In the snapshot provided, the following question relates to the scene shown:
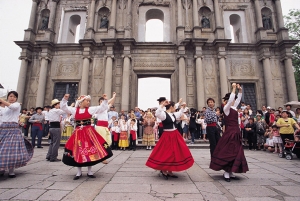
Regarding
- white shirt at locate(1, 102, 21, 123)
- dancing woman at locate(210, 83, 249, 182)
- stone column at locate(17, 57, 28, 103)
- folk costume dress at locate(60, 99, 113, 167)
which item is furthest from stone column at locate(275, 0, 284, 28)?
stone column at locate(17, 57, 28, 103)

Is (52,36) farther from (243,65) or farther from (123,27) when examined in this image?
(243,65)

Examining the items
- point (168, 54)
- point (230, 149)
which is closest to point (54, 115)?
point (230, 149)

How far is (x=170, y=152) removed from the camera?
160 inches

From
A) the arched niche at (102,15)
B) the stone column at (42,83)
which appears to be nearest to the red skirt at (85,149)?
the stone column at (42,83)

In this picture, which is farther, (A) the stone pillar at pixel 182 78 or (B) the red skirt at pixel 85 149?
(A) the stone pillar at pixel 182 78

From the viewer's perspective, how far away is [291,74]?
46.7ft

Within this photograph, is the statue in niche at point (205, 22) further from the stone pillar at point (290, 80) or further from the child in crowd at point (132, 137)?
the child in crowd at point (132, 137)

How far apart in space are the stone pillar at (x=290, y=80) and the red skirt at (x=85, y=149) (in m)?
15.2

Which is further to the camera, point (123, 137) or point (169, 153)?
point (123, 137)

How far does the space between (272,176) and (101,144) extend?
3948 mm

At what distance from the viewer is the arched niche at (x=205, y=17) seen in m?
16.2

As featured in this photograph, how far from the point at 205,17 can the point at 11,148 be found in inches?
668

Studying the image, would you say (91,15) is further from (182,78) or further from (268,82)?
(268,82)

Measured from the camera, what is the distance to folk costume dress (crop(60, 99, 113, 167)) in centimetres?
388
